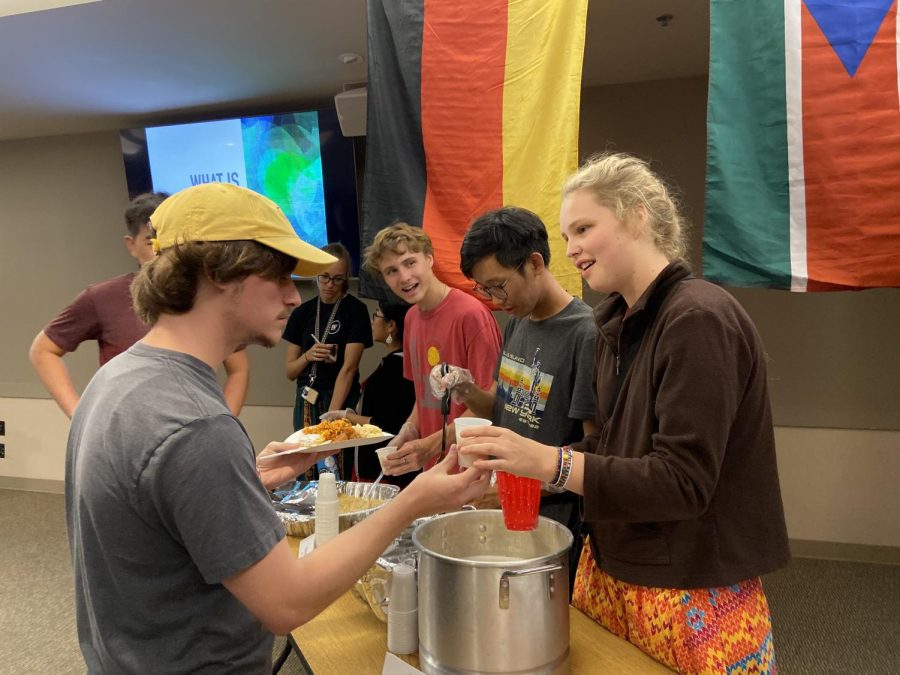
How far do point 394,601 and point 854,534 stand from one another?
11.1ft

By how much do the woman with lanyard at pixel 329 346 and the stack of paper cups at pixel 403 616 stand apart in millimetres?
2274

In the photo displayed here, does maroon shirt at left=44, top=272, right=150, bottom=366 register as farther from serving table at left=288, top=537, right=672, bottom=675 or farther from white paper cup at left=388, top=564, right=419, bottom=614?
white paper cup at left=388, top=564, right=419, bottom=614

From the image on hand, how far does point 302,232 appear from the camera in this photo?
4.18m

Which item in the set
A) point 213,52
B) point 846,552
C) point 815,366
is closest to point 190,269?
point 213,52

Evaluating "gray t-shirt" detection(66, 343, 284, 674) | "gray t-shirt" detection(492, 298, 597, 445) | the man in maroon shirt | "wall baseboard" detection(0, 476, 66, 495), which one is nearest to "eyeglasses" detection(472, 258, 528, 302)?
"gray t-shirt" detection(492, 298, 597, 445)

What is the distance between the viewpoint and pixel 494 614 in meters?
0.94

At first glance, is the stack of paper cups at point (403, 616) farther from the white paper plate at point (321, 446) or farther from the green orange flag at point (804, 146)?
the green orange flag at point (804, 146)

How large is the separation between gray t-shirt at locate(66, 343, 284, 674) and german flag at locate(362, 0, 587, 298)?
1.51m

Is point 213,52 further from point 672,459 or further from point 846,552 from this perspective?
point 846,552

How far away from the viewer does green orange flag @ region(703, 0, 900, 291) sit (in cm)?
185

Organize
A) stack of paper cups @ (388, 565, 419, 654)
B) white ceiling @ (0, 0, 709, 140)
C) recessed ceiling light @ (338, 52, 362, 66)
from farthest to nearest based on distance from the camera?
recessed ceiling light @ (338, 52, 362, 66) → white ceiling @ (0, 0, 709, 140) → stack of paper cups @ (388, 565, 419, 654)

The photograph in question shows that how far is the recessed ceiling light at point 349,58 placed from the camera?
3379 millimetres

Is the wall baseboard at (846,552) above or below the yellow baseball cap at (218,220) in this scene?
below

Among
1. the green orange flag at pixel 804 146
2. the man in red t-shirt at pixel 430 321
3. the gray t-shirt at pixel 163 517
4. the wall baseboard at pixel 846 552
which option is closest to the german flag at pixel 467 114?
the man in red t-shirt at pixel 430 321
